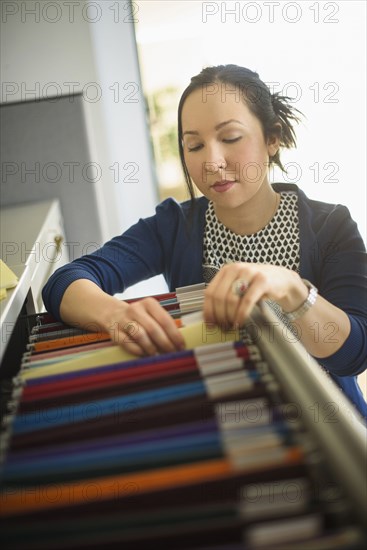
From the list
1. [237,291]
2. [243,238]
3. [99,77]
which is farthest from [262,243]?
[99,77]

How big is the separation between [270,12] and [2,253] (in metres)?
2.06

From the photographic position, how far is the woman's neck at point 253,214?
1303 mm

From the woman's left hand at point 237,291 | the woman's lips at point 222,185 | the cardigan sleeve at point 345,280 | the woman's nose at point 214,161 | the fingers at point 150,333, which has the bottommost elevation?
the cardigan sleeve at point 345,280

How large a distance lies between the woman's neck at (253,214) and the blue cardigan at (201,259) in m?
0.07

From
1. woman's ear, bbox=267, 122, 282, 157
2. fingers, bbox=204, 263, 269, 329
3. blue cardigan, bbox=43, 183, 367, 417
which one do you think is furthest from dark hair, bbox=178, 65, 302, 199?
fingers, bbox=204, 263, 269, 329

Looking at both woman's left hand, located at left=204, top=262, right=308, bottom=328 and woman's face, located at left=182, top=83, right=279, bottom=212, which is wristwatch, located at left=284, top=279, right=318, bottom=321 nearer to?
woman's left hand, located at left=204, top=262, right=308, bottom=328

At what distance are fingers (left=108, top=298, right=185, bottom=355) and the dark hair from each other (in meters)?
0.67

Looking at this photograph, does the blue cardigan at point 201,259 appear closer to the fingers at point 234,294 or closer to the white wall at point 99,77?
the fingers at point 234,294

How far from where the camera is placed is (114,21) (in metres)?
2.66

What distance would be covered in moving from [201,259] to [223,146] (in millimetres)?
263

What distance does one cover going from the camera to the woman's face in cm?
119

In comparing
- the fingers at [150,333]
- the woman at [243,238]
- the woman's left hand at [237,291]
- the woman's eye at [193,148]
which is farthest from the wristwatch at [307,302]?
the woman's eye at [193,148]

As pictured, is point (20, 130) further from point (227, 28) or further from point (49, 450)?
point (49, 450)

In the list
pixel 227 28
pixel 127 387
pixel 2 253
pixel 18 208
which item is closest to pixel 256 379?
pixel 127 387
